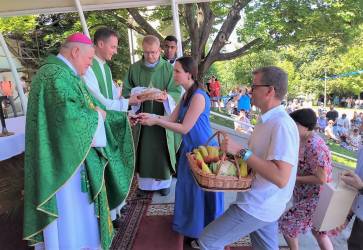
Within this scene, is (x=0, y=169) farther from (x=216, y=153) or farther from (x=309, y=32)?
(x=309, y=32)

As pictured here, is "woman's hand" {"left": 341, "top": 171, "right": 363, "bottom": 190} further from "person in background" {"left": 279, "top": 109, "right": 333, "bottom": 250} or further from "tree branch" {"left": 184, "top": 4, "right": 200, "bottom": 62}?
"tree branch" {"left": 184, "top": 4, "right": 200, "bottom": 62}

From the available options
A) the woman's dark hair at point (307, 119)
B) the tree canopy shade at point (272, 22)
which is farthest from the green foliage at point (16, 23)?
the woman's dark hair at point (307, 119)

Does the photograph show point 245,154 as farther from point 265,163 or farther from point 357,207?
point 357,207

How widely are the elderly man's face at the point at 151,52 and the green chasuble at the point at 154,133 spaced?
11 cm

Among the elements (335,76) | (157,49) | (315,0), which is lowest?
(335,76)

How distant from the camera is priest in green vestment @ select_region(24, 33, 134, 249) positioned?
243cm

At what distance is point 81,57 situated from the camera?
257 centimetres

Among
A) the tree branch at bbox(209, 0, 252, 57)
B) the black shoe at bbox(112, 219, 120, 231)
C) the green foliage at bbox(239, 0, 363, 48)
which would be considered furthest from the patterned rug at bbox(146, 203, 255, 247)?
the tree branch at bbox(209, 0, 252, 57)

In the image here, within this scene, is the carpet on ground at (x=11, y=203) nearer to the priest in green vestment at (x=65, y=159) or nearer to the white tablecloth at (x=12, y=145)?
the white tablecloth at (x=12, y=145)

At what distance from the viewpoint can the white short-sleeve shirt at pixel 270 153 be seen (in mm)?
1896

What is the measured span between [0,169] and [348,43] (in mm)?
11292

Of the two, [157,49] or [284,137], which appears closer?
[284,137]

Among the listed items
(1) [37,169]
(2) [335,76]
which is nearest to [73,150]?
(1) [37,169]

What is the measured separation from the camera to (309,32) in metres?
10.6
